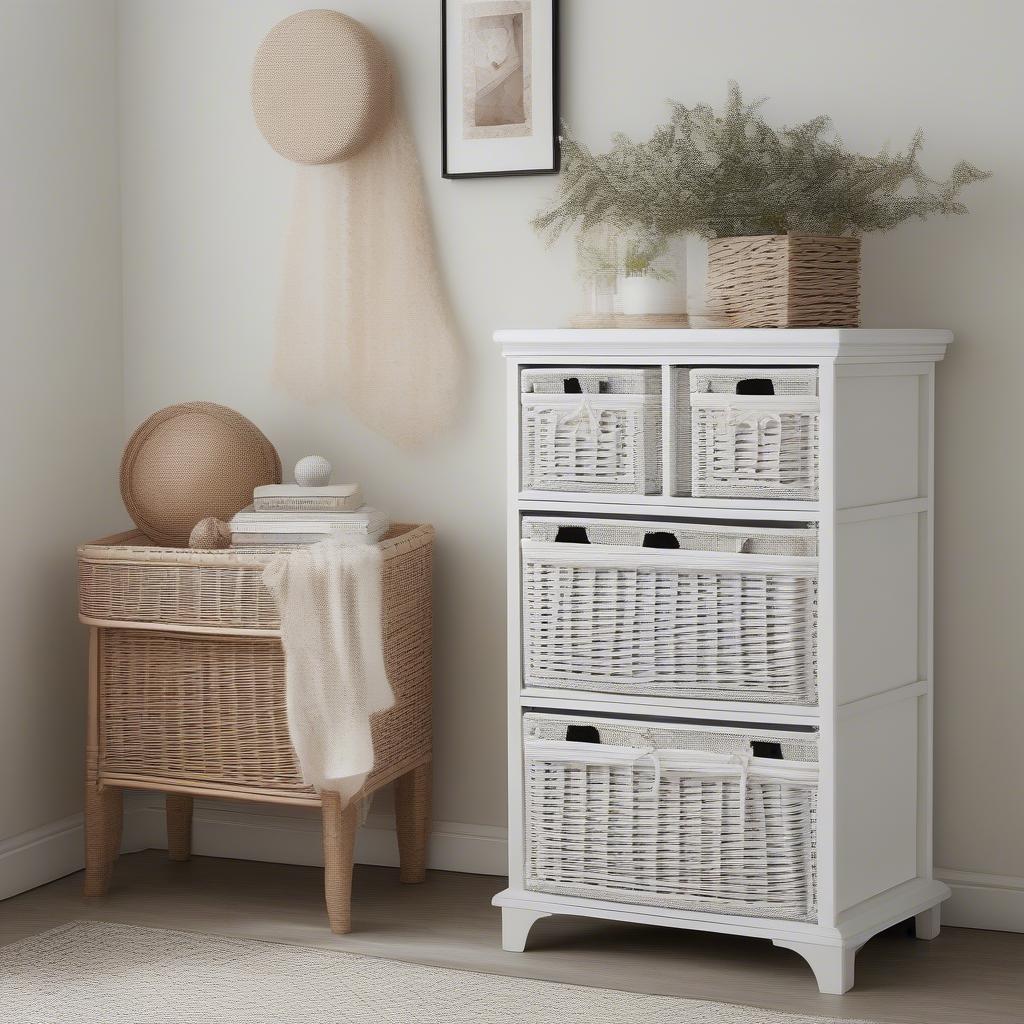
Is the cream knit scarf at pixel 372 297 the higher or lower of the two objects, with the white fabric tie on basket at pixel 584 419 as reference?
higher

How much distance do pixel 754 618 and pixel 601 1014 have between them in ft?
2.04

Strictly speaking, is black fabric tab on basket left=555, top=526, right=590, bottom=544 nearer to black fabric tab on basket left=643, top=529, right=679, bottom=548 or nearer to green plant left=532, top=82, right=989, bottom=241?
Answer: black fabric tab on basket left=643, top=529, right=679, bottom=548

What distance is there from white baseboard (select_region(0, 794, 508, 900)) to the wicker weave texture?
0.25m

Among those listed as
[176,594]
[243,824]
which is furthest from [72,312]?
[243,824]

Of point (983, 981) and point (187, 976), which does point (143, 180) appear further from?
point (983, 981)

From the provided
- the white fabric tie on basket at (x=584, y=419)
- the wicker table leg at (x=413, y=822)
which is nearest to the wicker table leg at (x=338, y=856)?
the wicker table leg at (x=413, y=822)

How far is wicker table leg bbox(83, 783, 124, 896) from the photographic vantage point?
2.68 meters

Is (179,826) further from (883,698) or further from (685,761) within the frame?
(883,698)

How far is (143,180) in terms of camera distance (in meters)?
3.02

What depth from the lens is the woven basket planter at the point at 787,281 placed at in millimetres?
2215

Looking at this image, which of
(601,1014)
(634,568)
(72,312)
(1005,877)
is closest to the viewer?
(601,1014)

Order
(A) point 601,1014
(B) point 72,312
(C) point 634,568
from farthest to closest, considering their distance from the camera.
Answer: (B) point 72,312 < (C) point 634,568 < (A) point 601,1014

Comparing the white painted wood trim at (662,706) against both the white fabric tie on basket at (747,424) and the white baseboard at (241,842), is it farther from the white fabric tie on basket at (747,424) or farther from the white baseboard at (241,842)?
the white baseboard at (241,842)

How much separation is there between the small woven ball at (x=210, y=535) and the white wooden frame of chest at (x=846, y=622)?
55 cm
